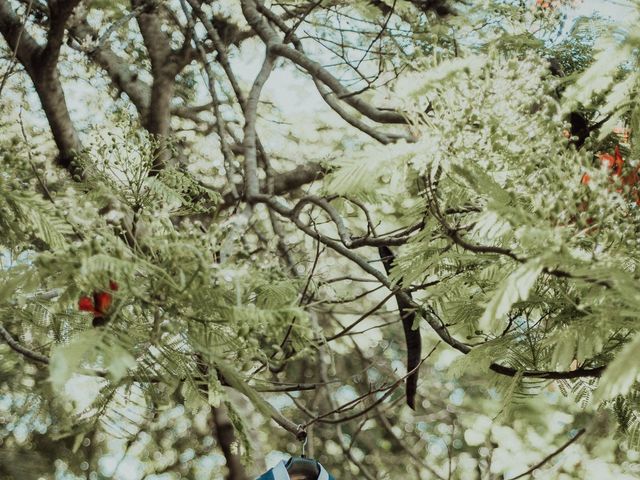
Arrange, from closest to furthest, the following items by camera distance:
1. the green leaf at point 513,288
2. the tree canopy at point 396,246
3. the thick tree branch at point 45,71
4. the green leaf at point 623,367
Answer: the green leaf at point 623,367 → the green leaf at point 513,288 → the tree canopy at point 396,246 → the thick tree branch at point 45,71

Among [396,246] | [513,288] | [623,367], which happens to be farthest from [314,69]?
[623,367]

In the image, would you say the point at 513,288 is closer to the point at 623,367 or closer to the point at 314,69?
the point at 623,367

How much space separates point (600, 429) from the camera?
595 cm

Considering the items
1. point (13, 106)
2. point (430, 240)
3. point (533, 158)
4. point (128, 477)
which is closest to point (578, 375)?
point (430, 240)

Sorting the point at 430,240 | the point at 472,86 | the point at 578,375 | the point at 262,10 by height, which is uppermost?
the point at 262,10

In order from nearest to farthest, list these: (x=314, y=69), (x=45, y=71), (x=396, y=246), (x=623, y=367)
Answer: (x=623, y=367), (x=396, y=246), (x=314, y=69), (x=45, y=71)

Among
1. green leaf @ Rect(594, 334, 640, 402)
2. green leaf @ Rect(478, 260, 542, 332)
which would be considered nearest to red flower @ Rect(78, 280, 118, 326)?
green leaf @ Rect(478, 260, 542, 332)

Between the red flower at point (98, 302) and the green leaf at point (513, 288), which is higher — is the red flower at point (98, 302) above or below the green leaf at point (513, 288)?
above

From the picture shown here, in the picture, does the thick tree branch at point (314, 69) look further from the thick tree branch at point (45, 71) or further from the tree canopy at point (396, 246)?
the thick tree branch at point (45, 71)

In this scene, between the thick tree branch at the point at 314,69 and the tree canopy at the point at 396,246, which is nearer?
the tree canopy at the point at 396,246

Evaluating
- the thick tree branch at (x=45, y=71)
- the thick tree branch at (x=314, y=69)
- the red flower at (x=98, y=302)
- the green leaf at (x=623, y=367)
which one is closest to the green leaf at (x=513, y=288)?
the green leaf at (x=623, y=367)

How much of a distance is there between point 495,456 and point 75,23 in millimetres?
4680

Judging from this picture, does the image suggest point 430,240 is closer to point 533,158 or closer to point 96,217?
point 533,158

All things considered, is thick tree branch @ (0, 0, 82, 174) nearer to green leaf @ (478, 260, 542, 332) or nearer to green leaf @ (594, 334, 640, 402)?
green leaf @ (478, 260, 542, 332)
